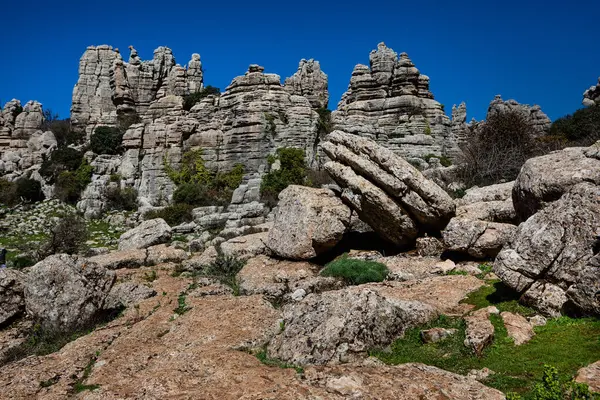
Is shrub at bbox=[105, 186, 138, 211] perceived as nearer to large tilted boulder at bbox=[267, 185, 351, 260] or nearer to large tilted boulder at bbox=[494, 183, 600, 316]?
large tilted boulder at bbox=[267, 185, 351, 260]

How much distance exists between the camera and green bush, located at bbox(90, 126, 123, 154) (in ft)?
129

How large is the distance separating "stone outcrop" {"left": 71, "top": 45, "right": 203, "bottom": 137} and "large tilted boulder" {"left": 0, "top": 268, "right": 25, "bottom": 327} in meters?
39.3

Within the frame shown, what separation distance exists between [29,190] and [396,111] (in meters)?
33.2

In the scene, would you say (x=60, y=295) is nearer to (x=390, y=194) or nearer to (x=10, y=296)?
(x=10, y=296)

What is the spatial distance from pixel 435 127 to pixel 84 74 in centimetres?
4041

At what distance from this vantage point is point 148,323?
9.33m

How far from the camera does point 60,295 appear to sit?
31.1 ft

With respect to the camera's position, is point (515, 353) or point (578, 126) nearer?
point (515, 353)

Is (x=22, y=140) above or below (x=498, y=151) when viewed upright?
above

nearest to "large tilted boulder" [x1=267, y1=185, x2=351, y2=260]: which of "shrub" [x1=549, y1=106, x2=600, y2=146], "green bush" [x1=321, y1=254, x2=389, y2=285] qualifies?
"green bush" [x1=321, y1=254, x2=389, y2=285]

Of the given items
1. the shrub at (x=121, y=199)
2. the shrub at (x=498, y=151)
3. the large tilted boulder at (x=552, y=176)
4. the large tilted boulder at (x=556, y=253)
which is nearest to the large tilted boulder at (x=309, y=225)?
the large tilted boulder at (x=552, y=176)

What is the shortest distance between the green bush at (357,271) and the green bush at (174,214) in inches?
698

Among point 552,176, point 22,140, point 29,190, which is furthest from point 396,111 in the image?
point 22,140

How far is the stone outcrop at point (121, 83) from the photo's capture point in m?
47.6
